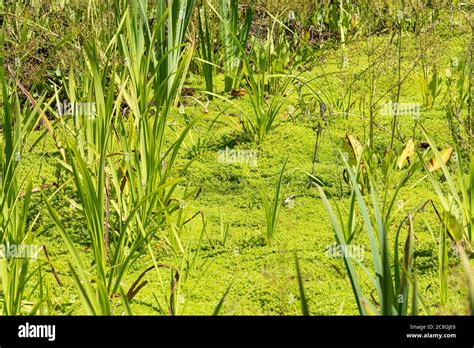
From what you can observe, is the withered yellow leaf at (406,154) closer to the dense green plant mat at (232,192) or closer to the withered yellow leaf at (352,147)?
the dense green plant mat at (232,192)

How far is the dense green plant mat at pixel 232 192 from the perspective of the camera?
192 centimetres

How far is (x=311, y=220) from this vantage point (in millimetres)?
2533

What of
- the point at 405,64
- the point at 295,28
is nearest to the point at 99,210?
the point at 405,64

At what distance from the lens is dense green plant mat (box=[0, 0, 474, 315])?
1.92 meters

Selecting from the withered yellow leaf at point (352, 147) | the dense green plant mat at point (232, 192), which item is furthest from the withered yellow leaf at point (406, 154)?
the withered yellow leaf at point (352, 147)

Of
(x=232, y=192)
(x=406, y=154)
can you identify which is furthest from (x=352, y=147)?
(x=232, y=192)

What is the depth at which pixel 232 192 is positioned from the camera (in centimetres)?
276

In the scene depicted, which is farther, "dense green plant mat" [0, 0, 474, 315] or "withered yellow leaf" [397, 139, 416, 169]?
"withered yellow leaf" [397, 139, 416, 169]

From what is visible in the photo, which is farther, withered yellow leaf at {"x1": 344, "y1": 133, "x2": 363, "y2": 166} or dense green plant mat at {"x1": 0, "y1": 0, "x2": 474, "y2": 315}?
withered yellow leaf at {"x1": 344, "y1": 133, "x2": 363, "y2": 166}

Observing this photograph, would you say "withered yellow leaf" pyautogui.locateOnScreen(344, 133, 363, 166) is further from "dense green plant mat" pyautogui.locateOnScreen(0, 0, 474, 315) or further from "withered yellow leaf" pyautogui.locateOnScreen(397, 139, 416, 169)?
"withered yellow leaf" pyautogui.locateOnScreen(397, 139, 416, 169)

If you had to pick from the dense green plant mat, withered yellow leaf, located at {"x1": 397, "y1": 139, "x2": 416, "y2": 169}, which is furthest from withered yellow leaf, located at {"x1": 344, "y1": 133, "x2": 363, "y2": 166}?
withered yellow leaf, located at {"x1": 397, "y1": 139, "x2": 416, "y2": 169}

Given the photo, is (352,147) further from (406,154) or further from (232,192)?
(232,192)
